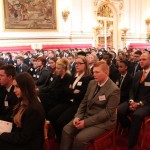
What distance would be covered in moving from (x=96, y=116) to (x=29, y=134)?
1.08 metres

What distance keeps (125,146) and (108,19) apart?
14.6 meters

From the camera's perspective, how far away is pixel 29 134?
7.80ft

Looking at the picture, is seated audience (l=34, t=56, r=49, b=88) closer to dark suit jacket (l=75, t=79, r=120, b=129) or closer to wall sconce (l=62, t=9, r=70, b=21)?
dark suit jacket (l=75, t=79, r=120, b=129)

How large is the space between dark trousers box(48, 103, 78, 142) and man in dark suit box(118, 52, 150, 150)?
→ 2.74ft

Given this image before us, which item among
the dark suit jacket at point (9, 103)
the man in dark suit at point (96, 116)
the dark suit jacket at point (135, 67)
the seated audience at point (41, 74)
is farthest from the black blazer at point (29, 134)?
the dark suit jacket at point (135, 67)

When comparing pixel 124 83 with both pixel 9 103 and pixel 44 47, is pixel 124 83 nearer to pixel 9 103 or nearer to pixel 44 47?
pixel 9 103

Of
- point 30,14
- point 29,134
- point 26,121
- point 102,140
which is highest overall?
point 30,14

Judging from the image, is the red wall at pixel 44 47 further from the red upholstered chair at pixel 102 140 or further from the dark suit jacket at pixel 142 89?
the red upholstered chair at pixel 102 140

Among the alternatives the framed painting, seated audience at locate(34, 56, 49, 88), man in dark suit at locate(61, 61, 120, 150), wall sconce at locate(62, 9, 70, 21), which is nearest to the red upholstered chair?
man in dark suit at locate(61, 61, 120, 150)

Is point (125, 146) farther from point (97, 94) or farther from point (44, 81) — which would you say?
point (44, 81)

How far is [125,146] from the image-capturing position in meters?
4.07

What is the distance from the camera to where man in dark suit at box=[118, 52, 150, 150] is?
3693mm

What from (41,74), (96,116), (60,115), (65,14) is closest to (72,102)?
(60,115)

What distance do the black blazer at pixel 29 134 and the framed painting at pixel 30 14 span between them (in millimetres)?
11403
